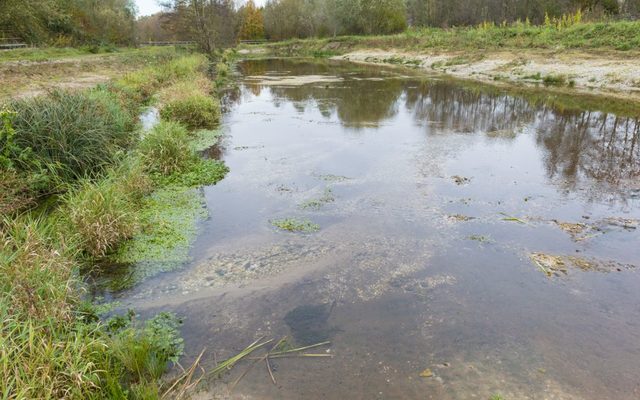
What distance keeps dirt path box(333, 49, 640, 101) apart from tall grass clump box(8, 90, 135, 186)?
1578cm

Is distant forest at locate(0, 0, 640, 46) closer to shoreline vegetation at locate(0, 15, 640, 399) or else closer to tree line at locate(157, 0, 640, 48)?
tree line at locate(157, 0, 640, 48)

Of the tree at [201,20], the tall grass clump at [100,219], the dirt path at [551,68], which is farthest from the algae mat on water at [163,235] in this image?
the tree at [201,20]

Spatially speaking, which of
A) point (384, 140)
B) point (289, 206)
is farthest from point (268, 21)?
point (289, 206)

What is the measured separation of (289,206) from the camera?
714 centimetres

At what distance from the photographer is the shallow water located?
364 centimetres

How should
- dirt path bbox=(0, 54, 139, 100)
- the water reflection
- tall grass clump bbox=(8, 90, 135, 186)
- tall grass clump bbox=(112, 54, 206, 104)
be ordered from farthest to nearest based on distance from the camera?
tall grass clump bbox=(112, 54, 206, 104), dirt path bbox=(0, 54, 139, 100), the water reflection, tall grass clump bbox=(8, 90, 135, 186)

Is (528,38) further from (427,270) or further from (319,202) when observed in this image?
(427,270)

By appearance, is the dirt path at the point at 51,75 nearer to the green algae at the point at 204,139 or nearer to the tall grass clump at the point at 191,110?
the tall grass clump at the point at 191,110

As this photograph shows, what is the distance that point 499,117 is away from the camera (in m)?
13.3

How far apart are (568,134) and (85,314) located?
37.1 ft

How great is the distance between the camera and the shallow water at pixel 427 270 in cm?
364

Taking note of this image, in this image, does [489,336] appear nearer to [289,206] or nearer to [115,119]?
[289,206]

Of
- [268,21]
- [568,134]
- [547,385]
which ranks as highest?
[268,21]

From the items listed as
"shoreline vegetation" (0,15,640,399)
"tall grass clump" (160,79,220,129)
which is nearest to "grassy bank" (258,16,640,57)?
"tall grass clump" (160,79,220,129)
